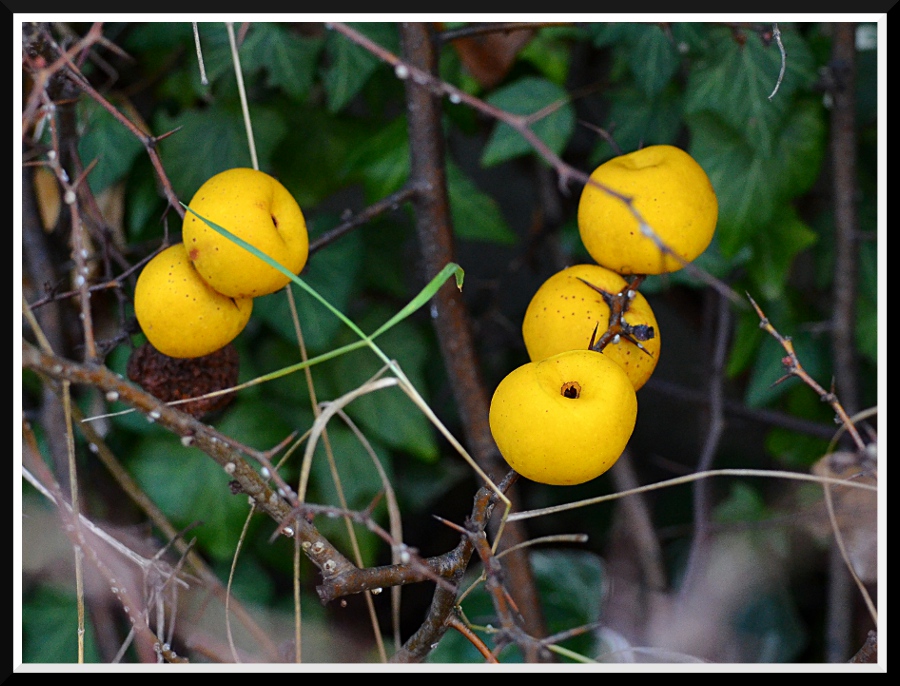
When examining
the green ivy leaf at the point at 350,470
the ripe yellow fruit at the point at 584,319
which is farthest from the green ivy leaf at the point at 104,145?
the ripe yellow fruit at the point at 584,319

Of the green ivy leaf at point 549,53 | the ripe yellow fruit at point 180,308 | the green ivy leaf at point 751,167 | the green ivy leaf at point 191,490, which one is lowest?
the green ivy leaf at point 191,490

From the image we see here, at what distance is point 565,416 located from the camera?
10.3 inches

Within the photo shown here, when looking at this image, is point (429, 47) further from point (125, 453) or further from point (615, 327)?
point (125, 453)

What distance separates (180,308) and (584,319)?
158 mm

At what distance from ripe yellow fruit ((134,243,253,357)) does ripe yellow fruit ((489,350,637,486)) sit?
123mm

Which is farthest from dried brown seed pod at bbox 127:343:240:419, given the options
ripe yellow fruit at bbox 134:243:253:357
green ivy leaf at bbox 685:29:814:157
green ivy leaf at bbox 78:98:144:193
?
green ivy leaf at bbox 685:29:814:157

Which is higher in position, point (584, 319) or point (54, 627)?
point (584, 319)

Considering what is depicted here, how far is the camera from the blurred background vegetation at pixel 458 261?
520mm

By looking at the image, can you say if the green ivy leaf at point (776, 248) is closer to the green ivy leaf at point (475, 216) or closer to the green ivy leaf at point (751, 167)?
the green ivy leaf at point (751, 167)

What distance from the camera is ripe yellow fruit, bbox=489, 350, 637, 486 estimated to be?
263 millimetres

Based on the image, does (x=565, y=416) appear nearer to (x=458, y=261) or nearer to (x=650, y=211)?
(x=650, y=211)

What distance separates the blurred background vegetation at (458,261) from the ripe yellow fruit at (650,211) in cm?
15

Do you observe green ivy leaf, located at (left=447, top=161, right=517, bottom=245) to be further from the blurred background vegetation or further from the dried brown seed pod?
the dried brown seed pod

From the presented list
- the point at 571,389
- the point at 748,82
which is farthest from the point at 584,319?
the point at 748,82
